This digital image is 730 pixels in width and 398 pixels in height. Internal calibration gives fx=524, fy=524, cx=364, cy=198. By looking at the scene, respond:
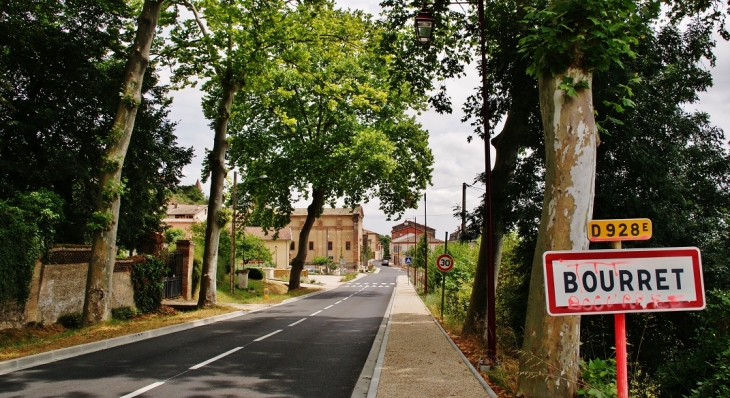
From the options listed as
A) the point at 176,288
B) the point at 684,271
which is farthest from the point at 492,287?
the point at 176,288

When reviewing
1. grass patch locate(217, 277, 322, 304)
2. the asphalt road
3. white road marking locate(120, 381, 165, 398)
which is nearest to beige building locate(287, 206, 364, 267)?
grass patch locate(217, 277, 322, 304)

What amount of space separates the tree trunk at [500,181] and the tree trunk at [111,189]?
10.1 meters

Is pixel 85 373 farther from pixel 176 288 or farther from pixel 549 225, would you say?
pixel 176 288

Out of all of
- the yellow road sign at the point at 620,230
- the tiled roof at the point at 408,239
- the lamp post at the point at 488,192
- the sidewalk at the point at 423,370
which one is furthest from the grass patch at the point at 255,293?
the tiled roof at the point at 408,239

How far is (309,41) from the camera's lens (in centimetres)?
1884

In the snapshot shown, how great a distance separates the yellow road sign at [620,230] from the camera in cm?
342

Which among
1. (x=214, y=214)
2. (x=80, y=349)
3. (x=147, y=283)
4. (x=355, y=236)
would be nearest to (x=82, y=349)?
(x=80, y=349)

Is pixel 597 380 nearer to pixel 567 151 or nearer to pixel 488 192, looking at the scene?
pixel 567 151

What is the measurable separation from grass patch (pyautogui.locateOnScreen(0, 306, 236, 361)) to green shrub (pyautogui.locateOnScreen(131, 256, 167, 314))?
249cm

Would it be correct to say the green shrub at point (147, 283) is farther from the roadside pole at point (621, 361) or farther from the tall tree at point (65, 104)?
the roadside pole at point (621, 361)

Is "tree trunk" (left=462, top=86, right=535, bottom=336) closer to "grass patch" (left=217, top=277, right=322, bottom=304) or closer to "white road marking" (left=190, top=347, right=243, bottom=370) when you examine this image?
"white road marking" (left=190, top=347, right=243, bottom=370)

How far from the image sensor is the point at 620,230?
352cm

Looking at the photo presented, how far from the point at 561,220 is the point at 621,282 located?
3.10 m

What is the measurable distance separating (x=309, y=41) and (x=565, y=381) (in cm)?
1545
